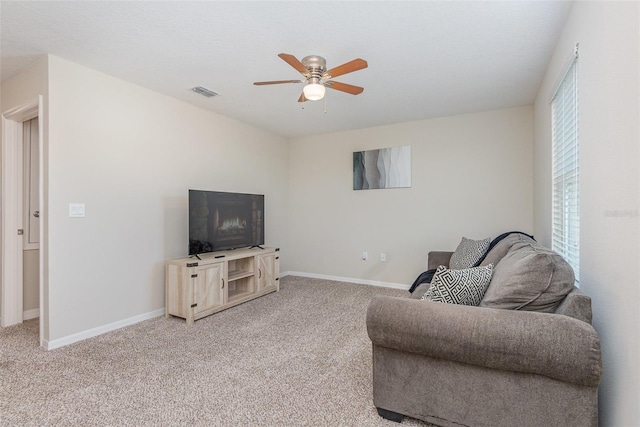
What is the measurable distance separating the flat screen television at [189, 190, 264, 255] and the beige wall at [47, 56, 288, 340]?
1.07 ft

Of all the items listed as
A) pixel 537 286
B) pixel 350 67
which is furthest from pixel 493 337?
pixel 350 67

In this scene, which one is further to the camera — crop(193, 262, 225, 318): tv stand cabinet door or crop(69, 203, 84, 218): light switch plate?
crop(193, 262, 225, 318): tv stand cabinet door

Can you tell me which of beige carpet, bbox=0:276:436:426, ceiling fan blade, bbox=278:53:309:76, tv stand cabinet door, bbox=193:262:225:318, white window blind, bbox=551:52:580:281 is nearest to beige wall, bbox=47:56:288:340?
beige carpet, bbox=0:276:436:426

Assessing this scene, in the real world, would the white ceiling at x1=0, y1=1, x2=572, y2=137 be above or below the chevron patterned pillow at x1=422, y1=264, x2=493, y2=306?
above

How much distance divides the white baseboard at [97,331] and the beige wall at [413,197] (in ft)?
8.23

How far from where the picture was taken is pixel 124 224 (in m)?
3.04

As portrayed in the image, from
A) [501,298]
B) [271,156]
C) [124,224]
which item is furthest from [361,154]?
[501,298]

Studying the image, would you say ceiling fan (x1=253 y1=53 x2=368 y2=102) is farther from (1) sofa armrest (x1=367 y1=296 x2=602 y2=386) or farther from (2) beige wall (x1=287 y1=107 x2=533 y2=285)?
(2) beige wall (x1=287 y1=107 x2=533 y2=285)

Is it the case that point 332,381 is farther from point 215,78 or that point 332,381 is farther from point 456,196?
point 456,196

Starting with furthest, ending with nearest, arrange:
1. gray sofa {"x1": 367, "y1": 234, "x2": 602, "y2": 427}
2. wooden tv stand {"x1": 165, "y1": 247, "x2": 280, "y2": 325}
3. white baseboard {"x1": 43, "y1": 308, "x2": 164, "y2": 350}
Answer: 1. wooden tv stand {"x1": 165, "y1": 247, "x2": 280, "y2": 325}
2. white baseboard {"x1": 43, "y1": 308, "x2": 164, "y2": 350}
3. gray sofa {"x1": 367, "y1": 234, "x2": 602, "y2": 427}

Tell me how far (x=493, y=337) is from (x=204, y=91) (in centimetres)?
329

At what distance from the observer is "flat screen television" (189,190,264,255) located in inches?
133

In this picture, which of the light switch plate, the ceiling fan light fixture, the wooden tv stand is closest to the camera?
the ceiling fan light fixture

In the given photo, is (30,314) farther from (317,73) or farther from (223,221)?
(317,73)
